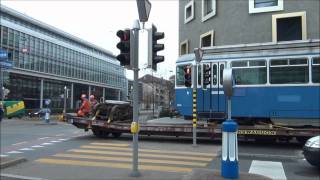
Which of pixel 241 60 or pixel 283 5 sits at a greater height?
pixel 283 5

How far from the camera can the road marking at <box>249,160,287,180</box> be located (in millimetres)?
11195

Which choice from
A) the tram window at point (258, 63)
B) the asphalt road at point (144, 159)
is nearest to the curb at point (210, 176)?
the asphalt road at point (144, 159)

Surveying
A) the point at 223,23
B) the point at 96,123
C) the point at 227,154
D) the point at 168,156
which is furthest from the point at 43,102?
the point at 227,154

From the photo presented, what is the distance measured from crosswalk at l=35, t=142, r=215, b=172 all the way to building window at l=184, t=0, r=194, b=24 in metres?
24.9

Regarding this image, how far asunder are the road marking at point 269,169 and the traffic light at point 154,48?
3.76 metres

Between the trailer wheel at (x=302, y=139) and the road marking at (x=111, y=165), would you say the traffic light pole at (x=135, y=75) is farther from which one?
the trailer wheel at (x=302, y=139)

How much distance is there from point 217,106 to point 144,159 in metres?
6.00

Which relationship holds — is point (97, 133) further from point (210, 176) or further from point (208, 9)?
point (208, 9)

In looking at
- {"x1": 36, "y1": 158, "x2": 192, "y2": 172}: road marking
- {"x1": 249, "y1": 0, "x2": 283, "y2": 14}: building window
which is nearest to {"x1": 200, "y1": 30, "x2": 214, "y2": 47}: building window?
{"x1": 249, "y1": 0, "x2": 283, "y2": 14}: building window

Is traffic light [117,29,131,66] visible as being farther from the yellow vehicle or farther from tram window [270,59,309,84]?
the yellow vehicle

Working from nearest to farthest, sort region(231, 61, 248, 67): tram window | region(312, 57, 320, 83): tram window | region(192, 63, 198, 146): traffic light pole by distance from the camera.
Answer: region(192, 63, 198, 146): traffic light pole
region(312, 57, 320, 83): tram window
region(231, 61, 248, 67): tram window

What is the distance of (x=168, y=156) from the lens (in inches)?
575

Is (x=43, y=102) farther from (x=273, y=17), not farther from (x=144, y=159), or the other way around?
(x=144, y=159)

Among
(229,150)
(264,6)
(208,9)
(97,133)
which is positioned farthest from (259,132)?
(208,9)
